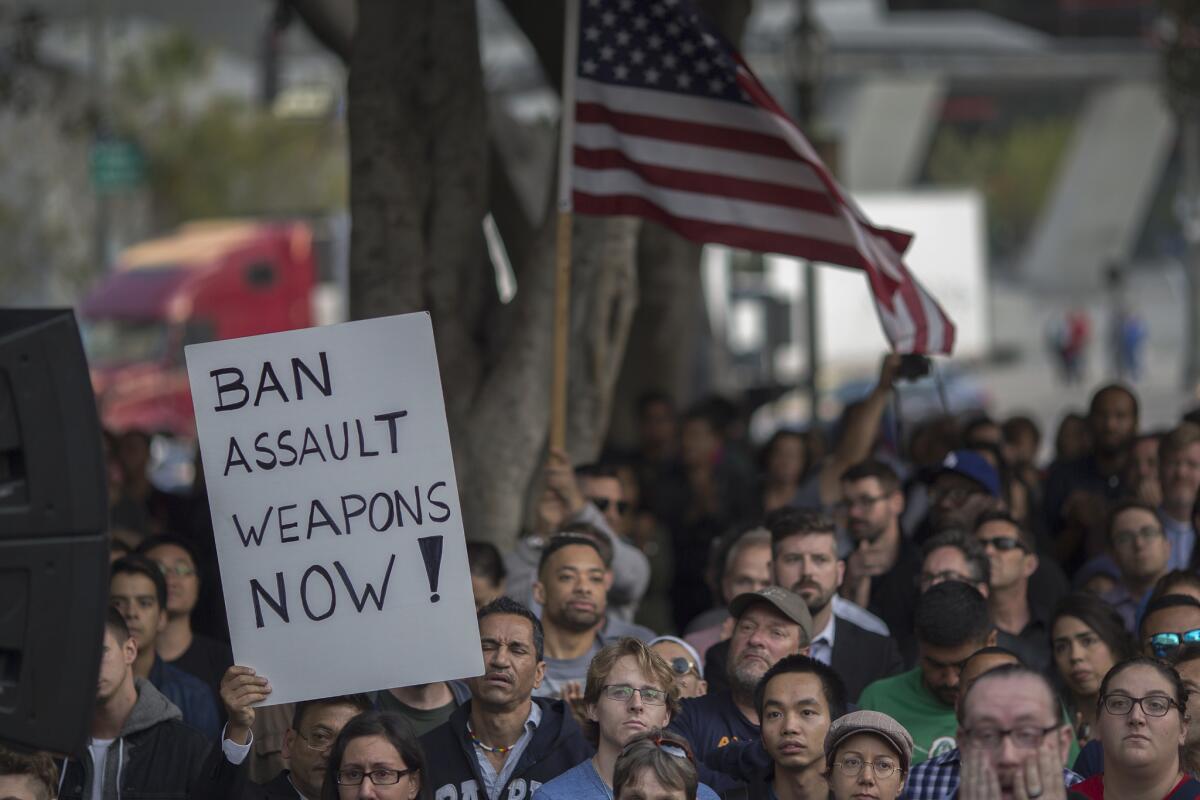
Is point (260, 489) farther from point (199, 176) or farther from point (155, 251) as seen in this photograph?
point (199, 176)

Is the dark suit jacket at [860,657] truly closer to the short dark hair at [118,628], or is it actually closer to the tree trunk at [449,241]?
the short dark hair at [118,628]

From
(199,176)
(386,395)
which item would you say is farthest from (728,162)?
(199,176)

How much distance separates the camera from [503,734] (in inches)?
252

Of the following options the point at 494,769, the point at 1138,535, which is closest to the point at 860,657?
the point at 1138,535

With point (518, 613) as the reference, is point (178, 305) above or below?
below

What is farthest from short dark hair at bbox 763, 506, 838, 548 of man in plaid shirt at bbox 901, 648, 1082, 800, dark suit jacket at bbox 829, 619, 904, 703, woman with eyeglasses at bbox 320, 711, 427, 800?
man in plaid shirt at bbox 901, 648, 1082, 800

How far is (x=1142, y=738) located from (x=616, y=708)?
61.0 inches

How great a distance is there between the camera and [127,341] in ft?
100

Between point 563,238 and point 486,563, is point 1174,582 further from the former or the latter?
point 563,238

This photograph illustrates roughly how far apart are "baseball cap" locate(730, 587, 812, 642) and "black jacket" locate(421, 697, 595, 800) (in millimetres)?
797

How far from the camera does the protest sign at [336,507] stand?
5.93 metres

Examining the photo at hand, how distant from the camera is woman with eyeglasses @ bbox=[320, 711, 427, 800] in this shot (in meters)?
5.66

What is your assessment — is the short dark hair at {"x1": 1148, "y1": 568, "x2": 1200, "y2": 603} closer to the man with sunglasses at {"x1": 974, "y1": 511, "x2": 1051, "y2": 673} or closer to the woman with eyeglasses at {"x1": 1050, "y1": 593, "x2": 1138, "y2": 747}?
the woman with eyeglasses at {"x1": 1050, "y1": 593, "x2": 1138, "y2": 747}

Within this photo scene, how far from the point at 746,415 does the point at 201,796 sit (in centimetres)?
1100
